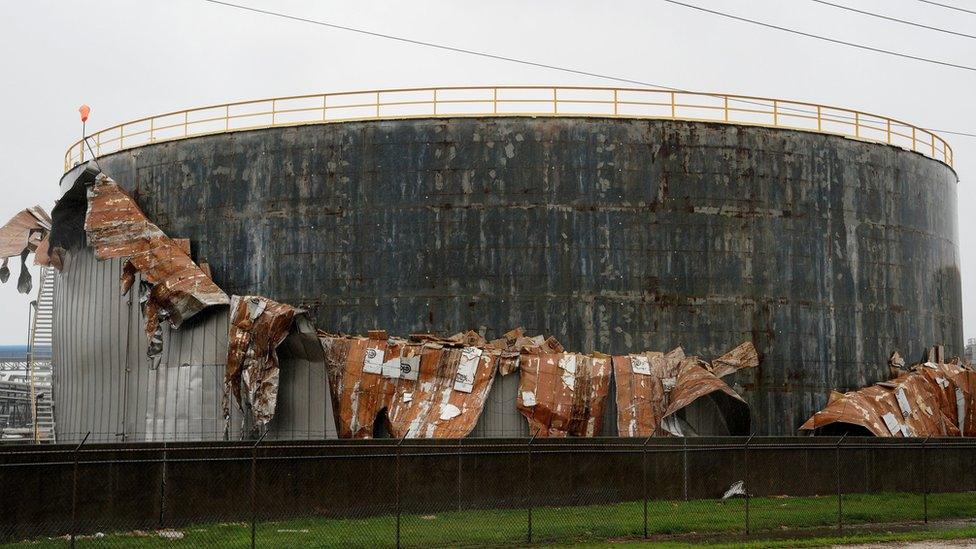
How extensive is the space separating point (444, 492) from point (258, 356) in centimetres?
951

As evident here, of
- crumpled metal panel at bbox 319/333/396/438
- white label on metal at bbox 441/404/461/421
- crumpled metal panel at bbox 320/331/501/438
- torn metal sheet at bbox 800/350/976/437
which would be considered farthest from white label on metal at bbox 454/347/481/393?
torn metal sheet at bbox 800/350/976/437

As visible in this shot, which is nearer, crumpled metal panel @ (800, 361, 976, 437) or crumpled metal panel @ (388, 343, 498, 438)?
crumpled metal panel @ (388, 343, 498, 438)

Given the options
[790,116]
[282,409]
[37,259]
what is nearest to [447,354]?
[282,409]

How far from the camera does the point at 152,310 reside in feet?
110

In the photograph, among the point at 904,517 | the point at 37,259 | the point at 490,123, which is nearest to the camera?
the point at 904,517

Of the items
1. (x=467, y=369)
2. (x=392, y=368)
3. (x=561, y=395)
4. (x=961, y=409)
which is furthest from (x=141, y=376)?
(x=961, y=409)

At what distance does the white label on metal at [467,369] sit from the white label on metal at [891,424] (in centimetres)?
1189

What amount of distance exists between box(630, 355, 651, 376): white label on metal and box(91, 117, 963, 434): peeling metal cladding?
1.09 metres

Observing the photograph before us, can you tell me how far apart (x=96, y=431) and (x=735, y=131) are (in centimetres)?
2035

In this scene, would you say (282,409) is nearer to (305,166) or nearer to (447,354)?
(447,354)

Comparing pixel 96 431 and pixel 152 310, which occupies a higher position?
pixel 152 310

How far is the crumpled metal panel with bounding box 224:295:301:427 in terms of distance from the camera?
31.5 meters

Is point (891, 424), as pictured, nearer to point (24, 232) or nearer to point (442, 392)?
point (442, 392)

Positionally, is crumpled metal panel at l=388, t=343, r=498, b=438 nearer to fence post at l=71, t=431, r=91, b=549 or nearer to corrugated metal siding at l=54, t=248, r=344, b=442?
corrugated metal siding at l=54, t=248, r=344, b=442
